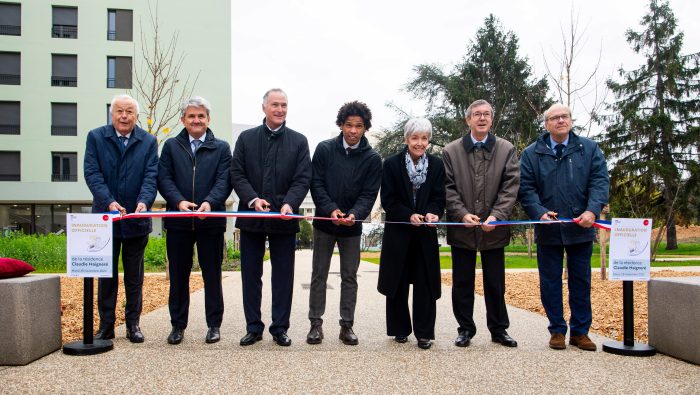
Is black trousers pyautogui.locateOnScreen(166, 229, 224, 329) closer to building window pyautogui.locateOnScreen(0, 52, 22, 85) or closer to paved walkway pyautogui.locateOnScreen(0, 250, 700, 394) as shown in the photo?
paved walkway pyautogui.locateOnScreen(0, 250, 700, 394)

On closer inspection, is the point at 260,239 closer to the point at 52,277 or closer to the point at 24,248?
the point at 52,277

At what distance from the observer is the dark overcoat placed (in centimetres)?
512

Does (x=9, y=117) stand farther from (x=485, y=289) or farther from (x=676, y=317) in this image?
(x=676, y=317)

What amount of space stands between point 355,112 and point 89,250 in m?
2.55

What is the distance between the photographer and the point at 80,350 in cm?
452

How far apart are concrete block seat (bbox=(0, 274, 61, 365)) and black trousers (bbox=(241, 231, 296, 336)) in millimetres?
1570

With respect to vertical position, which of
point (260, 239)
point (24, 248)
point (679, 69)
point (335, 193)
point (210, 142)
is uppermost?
point (679, 69)

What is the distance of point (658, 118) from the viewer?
33.8 metres

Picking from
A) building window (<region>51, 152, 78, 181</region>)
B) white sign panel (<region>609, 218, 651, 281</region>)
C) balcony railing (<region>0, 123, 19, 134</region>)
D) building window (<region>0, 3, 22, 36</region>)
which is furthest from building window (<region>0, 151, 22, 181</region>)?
white sign panel (<region>609, 218, 651, 281</region>)

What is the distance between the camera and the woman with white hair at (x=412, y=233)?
5109 mm

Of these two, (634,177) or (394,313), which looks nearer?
(394,313)

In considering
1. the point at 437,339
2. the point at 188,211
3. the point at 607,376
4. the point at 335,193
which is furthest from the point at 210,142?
the point at 607,376

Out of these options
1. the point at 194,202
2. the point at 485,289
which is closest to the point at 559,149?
the point at 485,289

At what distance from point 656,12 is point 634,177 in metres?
10.4
